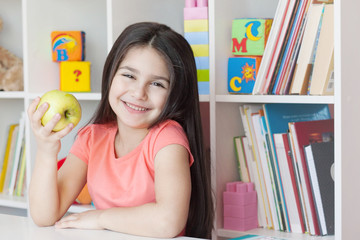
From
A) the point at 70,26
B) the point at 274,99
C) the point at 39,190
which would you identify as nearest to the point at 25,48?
the point at 70,26

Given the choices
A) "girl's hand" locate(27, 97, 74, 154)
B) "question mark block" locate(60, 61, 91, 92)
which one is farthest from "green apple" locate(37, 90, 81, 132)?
"question mark block" locate(60, 61, 91, 92)

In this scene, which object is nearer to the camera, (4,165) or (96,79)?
(96,79)

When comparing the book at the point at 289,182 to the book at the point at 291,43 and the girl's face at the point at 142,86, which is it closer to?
the book at the point at 291,43

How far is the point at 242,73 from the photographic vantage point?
1.68m

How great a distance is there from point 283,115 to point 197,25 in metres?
0.37

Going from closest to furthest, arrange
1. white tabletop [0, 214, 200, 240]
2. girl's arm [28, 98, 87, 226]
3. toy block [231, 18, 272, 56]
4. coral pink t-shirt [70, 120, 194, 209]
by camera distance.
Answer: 1. white tabletop [0, 214, 200, 240]
2. girl's arm [28, 98, 87, 226]
3. coral pink t-shirt [70, 120, 194, 209]
4. toy block [231, 18, 272, 56]

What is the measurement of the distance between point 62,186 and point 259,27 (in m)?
0.71

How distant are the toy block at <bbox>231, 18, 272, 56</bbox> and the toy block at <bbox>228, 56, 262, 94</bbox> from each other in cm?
2

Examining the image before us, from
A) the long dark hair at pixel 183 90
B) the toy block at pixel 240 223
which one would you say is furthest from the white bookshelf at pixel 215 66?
the long dark hair at pixel 183 90

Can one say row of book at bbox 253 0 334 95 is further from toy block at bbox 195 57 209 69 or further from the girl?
the girl

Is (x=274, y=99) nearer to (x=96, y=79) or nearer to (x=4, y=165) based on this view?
(x=96, y=79)

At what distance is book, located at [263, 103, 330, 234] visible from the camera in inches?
65.7

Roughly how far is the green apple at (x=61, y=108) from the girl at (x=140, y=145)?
0.02m

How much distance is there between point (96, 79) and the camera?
2221mm
